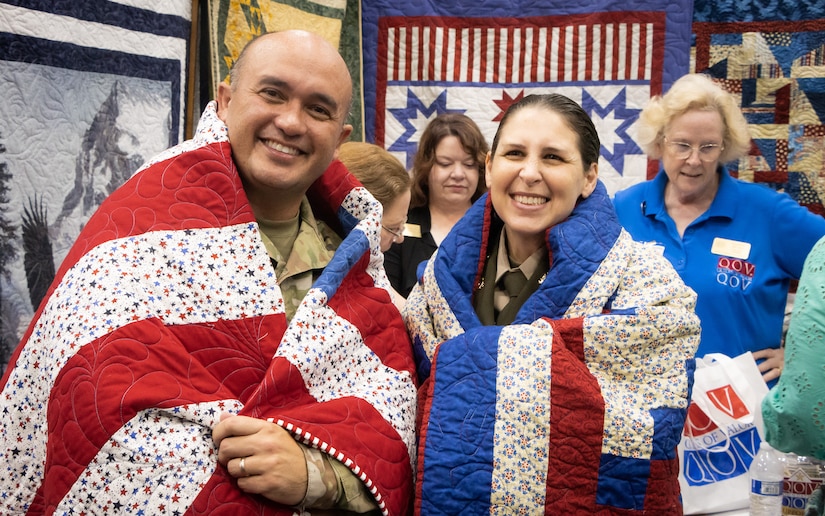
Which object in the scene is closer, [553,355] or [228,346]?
[228,346]

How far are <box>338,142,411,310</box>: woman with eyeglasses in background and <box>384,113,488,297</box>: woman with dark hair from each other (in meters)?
0.70

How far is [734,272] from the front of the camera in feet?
9.34

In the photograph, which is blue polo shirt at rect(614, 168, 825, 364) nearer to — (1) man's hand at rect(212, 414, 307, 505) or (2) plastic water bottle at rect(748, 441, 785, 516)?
(2) plastic water bottle at rect(748, 441, 785, 516)

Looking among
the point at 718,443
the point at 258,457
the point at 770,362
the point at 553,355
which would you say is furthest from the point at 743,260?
the point at 258,457

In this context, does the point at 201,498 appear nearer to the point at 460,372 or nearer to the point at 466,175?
the point at 460,372

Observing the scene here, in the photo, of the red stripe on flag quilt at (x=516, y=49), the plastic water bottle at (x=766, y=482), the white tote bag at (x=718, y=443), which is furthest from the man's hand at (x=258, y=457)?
the red stripe on flag quilt at (x=516, y=49)

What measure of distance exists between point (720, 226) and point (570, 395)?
5.39 feet

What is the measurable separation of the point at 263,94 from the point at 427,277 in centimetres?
57

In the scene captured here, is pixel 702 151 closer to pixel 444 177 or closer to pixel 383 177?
pixel 444 177

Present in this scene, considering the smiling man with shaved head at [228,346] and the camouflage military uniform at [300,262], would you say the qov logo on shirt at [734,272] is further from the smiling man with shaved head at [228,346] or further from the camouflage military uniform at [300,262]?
the camouflage military uniform at [300,262]

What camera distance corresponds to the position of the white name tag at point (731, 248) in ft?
9.35

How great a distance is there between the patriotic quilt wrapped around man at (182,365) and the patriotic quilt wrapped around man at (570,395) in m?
0.12

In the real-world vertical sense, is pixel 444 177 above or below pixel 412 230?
above

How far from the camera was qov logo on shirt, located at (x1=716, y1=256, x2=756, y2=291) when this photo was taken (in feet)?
9.27
